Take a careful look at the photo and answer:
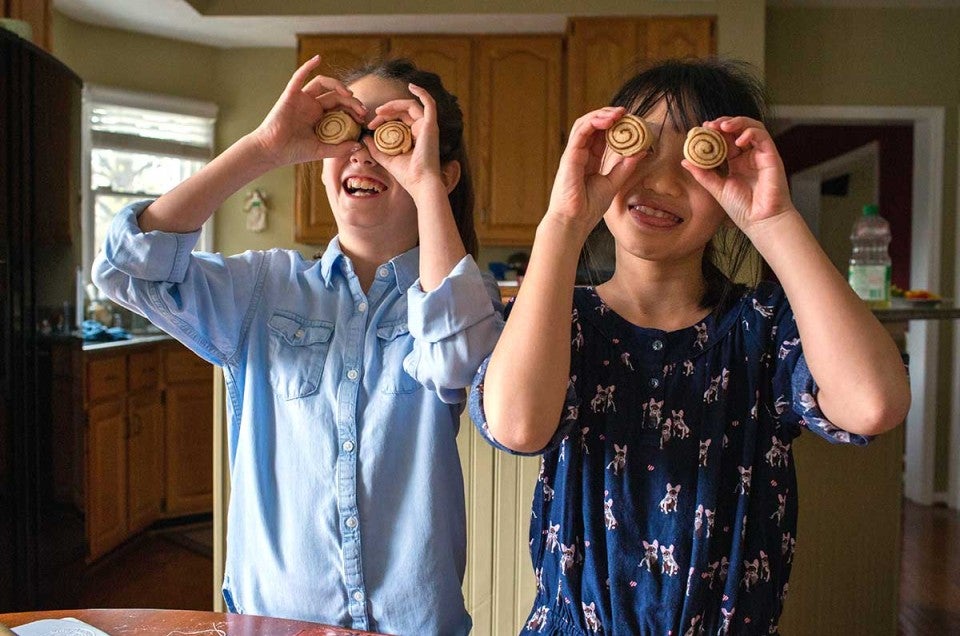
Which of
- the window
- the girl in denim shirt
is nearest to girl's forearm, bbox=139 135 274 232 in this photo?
the girl in denim shirt

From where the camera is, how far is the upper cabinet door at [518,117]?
4273 millimetres

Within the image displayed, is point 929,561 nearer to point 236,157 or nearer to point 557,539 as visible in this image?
point 557,539

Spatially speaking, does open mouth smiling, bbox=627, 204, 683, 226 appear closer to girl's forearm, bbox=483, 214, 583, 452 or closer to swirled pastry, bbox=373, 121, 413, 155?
girl's forearm, bbox=483, 214, 583, 452

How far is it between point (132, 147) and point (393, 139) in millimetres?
3954

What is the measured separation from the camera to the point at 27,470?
2324mm

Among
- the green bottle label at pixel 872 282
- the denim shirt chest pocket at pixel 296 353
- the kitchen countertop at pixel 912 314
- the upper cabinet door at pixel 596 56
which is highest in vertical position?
the upper cabinet door at pixel 596 56

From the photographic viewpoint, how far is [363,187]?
3.39 ft

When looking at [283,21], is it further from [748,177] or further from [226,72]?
[748,177]

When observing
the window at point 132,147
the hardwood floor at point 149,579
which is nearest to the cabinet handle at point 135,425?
the hardwood floor at point 149,579

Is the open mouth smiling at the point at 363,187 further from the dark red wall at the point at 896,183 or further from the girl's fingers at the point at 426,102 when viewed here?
the dark red wall at the point at 896,183

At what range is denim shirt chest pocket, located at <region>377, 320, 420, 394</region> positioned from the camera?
103cm

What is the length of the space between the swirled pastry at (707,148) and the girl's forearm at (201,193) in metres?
0.50

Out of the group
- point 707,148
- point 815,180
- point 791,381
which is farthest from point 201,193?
point 815,180

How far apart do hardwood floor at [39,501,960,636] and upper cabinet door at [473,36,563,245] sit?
2226 mm
